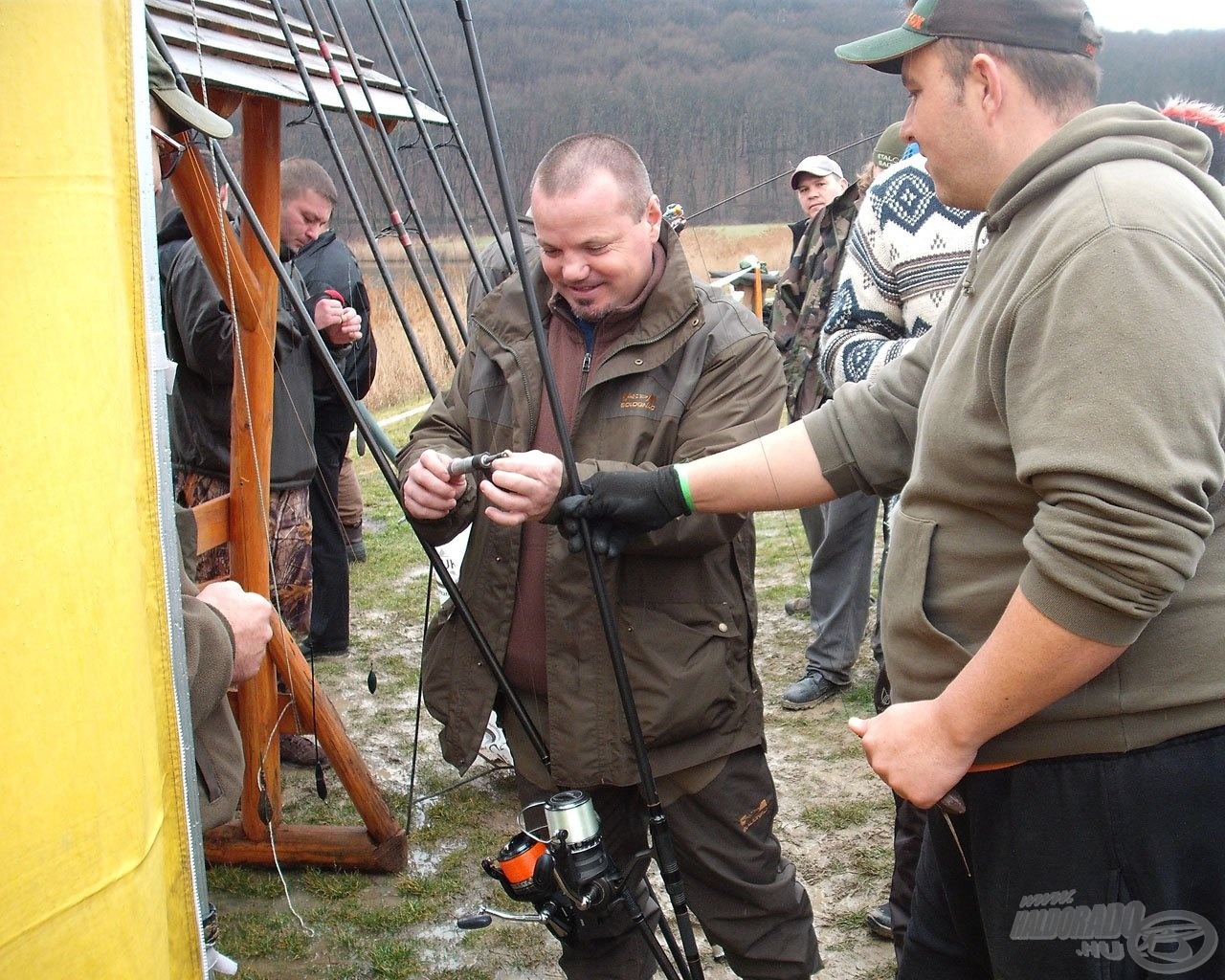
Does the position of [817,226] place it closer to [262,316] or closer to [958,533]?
[262,316]

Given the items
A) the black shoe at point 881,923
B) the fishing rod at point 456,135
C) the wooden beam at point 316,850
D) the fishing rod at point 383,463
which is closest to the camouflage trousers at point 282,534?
the wooden beam at point 316,850

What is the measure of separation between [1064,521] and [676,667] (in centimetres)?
110

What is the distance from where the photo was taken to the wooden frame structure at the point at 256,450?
2953 millimetres

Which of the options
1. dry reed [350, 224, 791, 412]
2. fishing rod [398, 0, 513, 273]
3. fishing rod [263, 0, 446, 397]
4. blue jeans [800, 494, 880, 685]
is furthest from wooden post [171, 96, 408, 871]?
dry reed [350, 224, 791, 412]

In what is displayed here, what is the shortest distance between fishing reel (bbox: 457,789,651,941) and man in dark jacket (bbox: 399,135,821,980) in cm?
28

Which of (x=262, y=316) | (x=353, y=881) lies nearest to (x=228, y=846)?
(x=353, y=881)

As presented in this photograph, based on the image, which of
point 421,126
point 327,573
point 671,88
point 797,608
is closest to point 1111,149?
point 421,126

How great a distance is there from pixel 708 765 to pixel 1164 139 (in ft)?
4.81

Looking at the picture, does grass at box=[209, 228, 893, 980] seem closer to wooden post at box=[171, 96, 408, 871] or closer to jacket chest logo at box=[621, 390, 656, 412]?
wooden post at box=[171, 96, 408, 871]

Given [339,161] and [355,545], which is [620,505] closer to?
[339,161]

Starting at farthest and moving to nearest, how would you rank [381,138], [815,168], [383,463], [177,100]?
[815,168] → [381,138] → [383,463] → [177,100]

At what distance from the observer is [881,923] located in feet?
10.5

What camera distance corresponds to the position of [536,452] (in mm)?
2096

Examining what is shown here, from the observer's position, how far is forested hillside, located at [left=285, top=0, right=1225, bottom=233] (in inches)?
793
